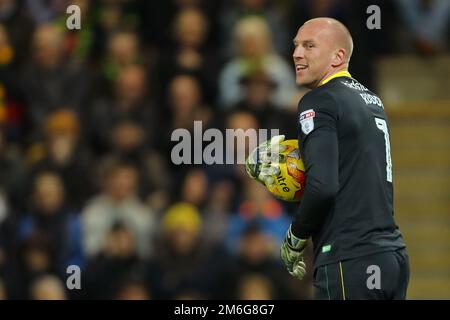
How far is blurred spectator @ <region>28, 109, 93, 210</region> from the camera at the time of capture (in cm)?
926

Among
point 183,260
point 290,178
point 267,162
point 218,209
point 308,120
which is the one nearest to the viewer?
point 308,120

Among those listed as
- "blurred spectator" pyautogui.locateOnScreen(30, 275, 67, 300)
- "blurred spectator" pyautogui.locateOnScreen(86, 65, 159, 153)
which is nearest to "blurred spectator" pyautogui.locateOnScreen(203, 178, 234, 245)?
"blurred spectator" pyautogui.locateOnScreen(86, 65, 159, 153)

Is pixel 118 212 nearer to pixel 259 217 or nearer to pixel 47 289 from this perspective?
pixel 47 289

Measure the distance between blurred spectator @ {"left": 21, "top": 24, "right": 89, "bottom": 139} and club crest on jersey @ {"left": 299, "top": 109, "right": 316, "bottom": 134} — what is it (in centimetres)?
526

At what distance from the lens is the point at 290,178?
4957mm

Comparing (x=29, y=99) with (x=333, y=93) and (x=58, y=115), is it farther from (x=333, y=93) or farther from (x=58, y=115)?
(x=333, y=93)

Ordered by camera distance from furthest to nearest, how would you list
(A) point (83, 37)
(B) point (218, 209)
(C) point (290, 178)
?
(A) point (83, 37) < (B) point (218, 209) < (C) point (290, 178)

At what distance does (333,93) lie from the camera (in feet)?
15.3

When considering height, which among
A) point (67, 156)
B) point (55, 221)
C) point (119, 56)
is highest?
point (119, 56)

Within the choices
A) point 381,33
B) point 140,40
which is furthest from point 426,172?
point 140,40

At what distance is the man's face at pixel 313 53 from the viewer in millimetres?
4789

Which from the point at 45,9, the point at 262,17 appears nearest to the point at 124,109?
the point at 262,17

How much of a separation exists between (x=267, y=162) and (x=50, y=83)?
16.4ft

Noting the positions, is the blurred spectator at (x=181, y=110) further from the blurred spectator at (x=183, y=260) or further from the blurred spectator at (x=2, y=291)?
the blurred spectator at (x=2, y=291)
